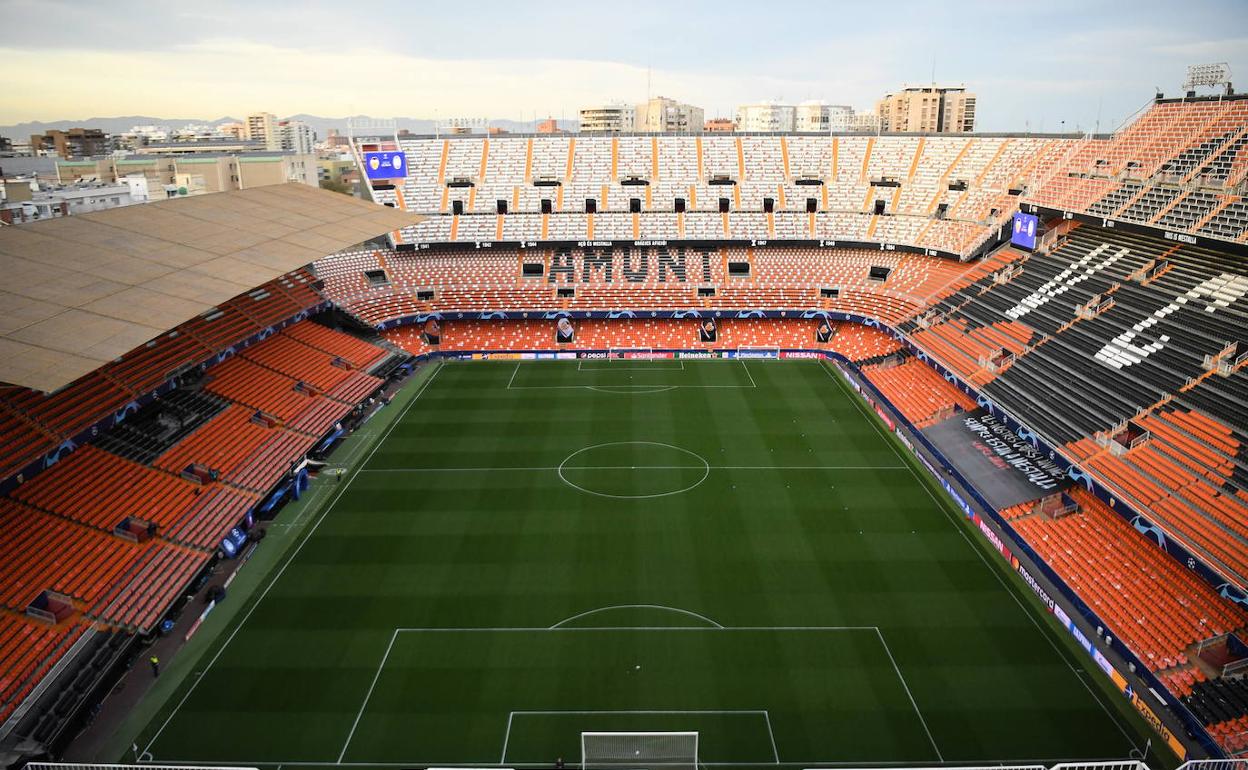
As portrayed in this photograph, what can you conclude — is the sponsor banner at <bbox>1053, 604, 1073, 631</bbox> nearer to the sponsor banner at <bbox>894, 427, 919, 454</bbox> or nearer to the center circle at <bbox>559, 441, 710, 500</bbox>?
the sponsor banner at <bbox>894, 427, 919, 454</bbox>

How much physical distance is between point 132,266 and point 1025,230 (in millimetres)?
37802

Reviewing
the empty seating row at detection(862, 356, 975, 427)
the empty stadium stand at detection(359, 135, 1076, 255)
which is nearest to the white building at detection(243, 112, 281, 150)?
the empty stadium stand at detection(359, 135, 1076, 255)

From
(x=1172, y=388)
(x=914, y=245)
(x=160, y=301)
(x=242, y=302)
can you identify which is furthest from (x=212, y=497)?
(x=914, y=245)

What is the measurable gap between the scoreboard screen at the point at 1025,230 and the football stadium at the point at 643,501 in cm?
25

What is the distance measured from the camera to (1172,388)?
24.0 meters

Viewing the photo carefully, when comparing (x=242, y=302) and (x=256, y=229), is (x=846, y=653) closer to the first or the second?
(x=256, y=229)

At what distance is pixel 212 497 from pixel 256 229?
36.2ft

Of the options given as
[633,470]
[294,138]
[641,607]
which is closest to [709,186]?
[633,470]

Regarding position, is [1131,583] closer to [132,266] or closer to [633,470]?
[633,470]

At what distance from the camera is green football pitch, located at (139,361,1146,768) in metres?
15.5

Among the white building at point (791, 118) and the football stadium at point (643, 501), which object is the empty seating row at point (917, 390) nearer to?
the football stadium at point (643, 501)

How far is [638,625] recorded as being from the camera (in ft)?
62.2

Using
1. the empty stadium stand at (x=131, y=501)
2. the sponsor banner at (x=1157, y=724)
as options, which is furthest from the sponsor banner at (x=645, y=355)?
the sponsor banner at (x=1157, y=724)

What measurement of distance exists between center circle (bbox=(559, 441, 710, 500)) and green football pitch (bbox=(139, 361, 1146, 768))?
0.11 metres
